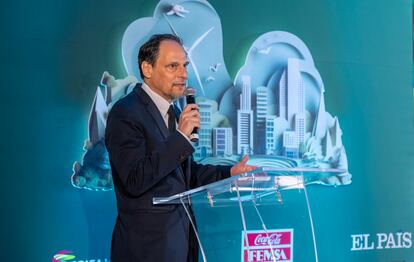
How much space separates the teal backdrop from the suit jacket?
239 mm

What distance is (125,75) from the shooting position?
279 cm

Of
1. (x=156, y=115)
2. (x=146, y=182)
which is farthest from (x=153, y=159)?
(x=156, y=115)

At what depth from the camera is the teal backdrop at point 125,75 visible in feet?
8.38

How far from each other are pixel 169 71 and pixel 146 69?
9 centimetres

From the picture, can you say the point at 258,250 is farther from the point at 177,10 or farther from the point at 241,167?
→ the point at 177,10

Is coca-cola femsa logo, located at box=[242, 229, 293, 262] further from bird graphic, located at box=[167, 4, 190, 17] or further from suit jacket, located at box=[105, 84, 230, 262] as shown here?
bird graphic, located at box=[167, 4, 190, 17]

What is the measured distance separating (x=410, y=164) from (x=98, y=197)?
2.03 metres

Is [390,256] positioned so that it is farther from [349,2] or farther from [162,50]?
[162,50]

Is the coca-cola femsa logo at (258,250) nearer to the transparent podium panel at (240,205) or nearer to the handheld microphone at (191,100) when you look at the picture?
the transparent podium panel at (240,205)

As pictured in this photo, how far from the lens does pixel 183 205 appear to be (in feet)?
5.47

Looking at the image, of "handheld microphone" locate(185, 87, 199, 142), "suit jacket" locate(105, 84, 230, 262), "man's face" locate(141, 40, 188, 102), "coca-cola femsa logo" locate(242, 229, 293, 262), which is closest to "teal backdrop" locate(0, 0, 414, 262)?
"coca-cola femsa logo" locate(242, 229, 293, 262)

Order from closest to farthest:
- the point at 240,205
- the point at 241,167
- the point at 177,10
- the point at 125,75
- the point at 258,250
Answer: the point at 240,205 → the point at 258,250 → the point at 241,167 → the point at 125,75 → the point at 177,10

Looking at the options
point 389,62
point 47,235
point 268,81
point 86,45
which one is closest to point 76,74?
point 86,45

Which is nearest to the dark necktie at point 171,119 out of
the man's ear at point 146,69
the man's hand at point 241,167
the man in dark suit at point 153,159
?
the man in dark suit at point 153,159
